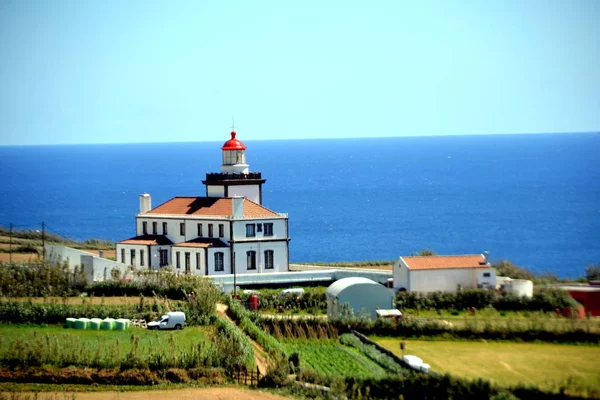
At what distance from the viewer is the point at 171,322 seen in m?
36.3

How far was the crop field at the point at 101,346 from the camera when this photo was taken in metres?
30.8

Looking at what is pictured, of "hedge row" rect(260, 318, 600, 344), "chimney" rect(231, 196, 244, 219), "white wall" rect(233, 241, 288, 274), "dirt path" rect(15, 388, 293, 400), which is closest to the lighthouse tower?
"chimney" rect(231, 196, 244, 219)

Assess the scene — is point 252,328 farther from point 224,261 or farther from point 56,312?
point 224,261

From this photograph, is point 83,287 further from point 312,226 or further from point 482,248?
point 312,226

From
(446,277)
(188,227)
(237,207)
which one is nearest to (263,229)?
(237,207)

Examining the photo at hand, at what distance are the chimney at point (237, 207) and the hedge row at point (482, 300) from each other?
8059 mm

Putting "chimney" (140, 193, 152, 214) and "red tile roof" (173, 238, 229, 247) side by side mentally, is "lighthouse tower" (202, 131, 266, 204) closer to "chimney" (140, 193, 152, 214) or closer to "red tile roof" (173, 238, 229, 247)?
"chimney" (140, 193, 152, 214)

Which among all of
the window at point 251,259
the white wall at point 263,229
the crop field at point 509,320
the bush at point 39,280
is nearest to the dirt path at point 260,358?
the crop field at point 509,320

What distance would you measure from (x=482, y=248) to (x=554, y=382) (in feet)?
196

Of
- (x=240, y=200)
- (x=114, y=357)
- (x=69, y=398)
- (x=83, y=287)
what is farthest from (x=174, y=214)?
(x=69, y=398)

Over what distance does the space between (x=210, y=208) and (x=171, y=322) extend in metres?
12.4

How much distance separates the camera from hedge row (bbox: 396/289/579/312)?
40.4m

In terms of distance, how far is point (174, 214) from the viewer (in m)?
48.3

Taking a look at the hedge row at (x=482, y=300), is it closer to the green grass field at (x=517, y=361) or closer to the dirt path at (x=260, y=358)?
the green grass field at (x=517, y=361)
